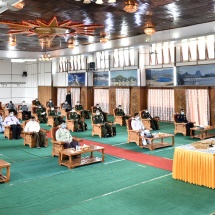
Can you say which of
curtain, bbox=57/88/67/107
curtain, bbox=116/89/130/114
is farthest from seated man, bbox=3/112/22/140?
curtain, bbox=57/88/67/107

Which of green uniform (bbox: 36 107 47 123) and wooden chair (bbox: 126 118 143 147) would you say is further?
green uniform (bbox: 36 107 47 123)

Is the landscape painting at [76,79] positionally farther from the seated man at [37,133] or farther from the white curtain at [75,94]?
the seated man at [37,133]

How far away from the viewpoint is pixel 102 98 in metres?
23.7

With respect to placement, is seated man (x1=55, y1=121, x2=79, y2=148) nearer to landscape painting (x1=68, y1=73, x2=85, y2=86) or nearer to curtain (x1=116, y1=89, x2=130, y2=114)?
curtain (x1=116, y1=89, x2=130, y2=114)

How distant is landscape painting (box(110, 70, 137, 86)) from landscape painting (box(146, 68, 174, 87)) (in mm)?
1099

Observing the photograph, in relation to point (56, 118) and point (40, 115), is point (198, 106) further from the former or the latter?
point (40, 115)

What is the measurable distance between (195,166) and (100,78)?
57.7ft

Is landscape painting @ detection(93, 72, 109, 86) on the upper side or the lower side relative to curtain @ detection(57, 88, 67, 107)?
upper

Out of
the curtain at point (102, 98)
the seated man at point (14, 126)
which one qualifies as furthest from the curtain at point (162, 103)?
the seated man at point (14, 126)

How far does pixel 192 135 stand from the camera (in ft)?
44.6

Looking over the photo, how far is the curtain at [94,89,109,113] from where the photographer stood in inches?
918

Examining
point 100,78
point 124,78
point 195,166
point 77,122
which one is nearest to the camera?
point 195,166

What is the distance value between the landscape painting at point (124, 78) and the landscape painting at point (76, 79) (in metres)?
3.35

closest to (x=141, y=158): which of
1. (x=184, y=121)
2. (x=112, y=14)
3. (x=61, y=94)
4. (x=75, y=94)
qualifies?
(x=184, y=121)
